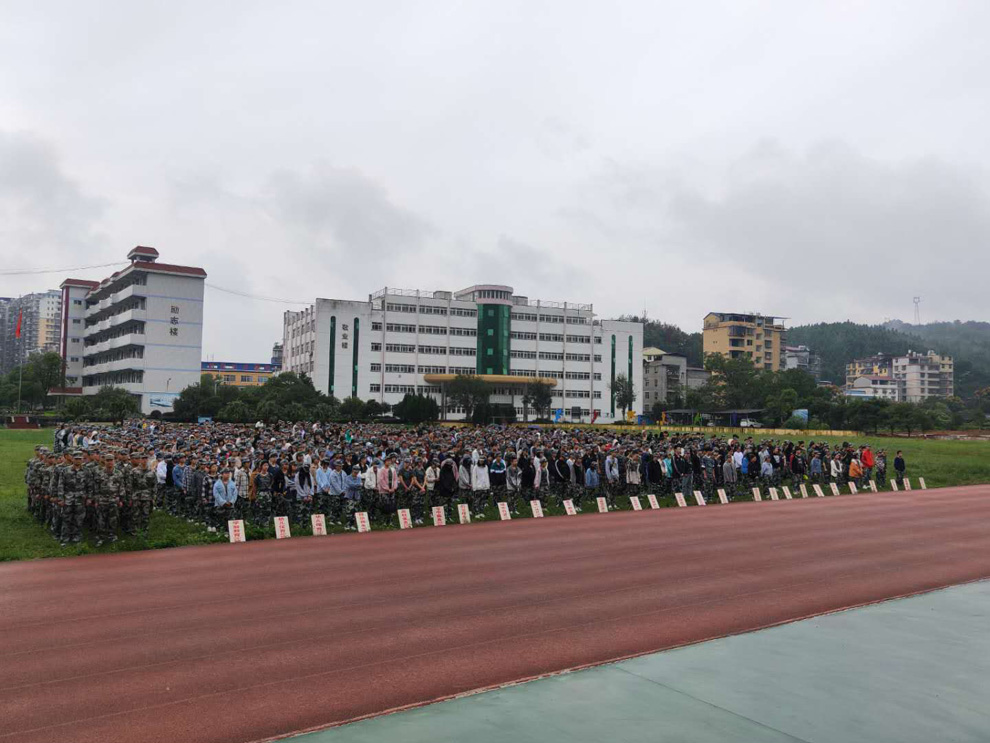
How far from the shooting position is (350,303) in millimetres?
85688

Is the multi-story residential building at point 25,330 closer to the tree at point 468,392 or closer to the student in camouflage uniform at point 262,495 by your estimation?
the tree at point 468,392

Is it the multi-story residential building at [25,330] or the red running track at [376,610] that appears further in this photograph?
the multi-story residential building at [25,330]

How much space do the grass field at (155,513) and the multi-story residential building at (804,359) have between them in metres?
122

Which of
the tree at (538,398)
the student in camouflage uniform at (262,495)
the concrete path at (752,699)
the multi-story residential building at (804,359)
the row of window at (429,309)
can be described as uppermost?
the multi-story residential building at (804,359)

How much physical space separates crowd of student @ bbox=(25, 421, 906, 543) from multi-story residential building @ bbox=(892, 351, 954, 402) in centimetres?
14943

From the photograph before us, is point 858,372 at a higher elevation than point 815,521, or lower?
higher

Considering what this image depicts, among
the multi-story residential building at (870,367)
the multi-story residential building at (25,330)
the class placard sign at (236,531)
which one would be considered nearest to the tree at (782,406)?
the class placard sign at (236,531)

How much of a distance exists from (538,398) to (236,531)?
72285mm

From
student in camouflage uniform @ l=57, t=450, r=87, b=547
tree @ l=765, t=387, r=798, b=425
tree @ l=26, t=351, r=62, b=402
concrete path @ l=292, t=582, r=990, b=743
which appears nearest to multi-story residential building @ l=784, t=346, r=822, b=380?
tree @ l=765, t=387, r=798, b=425

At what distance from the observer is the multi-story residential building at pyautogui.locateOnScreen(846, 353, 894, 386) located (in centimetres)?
16425

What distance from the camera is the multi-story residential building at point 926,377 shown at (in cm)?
15450

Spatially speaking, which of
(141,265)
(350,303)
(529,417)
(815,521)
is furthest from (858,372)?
(815,521)

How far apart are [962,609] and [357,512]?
39.5 ft

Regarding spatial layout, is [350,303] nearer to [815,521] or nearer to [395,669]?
[815,521]
